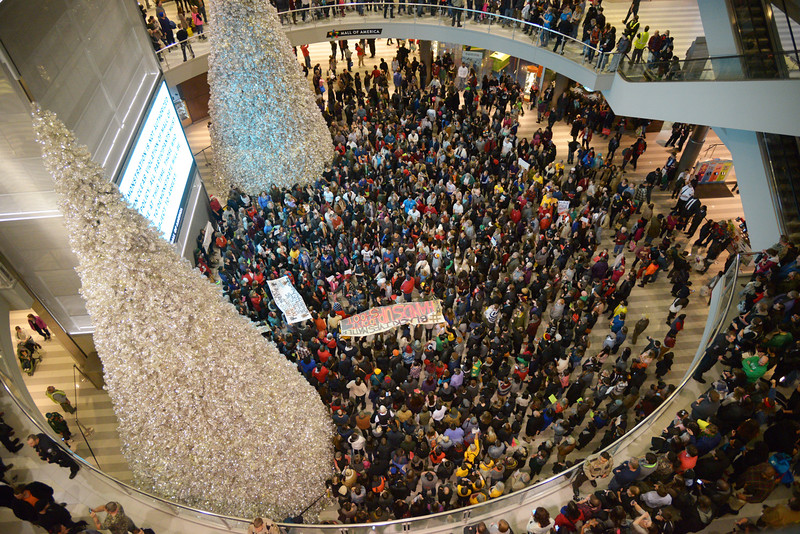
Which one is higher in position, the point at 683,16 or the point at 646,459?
the point at 683,16

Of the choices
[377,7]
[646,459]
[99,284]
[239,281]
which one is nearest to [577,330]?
[646,459]

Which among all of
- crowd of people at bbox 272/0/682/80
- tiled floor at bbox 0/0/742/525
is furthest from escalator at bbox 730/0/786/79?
tiled floor at bbox 0/0/742/525

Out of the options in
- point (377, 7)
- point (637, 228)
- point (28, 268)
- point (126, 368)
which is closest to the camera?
point (126, 368)

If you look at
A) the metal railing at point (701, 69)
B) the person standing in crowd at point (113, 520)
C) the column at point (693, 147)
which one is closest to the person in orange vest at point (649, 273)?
the metal railing at point (701, 69)

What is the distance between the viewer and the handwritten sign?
33.8ft

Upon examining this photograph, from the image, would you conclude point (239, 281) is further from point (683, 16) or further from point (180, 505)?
point (683, 16)

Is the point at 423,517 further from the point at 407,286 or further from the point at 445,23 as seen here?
the point at 445,23

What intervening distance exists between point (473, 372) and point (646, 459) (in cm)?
342

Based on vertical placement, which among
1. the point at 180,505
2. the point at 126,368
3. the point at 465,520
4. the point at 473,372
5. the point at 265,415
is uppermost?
the point at 126,368

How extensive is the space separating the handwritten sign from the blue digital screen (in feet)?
13.8

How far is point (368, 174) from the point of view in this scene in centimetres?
1431

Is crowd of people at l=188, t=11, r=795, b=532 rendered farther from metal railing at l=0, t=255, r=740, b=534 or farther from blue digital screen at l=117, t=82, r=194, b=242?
blue digital screen at l=117, t=82, r=194, b=242

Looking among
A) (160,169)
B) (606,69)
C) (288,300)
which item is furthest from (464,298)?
(160,169)

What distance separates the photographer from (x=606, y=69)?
13039mm
